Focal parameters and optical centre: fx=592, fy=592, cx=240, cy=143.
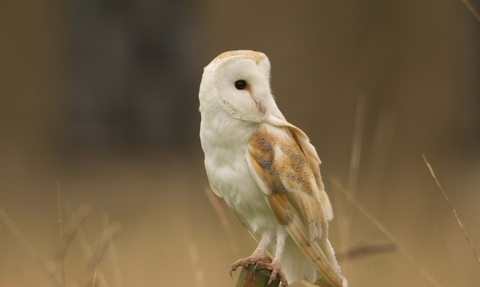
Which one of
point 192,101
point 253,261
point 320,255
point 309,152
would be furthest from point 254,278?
point 192,101

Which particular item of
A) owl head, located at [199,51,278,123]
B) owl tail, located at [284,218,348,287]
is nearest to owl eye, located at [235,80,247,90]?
owl head, located at [199,51,278,123]

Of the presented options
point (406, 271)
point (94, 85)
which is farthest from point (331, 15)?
point (406, 271)

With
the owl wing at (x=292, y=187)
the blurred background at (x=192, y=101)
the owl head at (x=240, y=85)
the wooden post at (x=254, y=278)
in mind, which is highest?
the owl head at (x=240, y=85)

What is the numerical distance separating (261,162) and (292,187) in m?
0.08

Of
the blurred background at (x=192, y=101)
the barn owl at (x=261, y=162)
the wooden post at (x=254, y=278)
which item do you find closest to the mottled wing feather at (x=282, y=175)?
the barn owl at (x=261, y=162)

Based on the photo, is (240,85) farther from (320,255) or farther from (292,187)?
(320,255)

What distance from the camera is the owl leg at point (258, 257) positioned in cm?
118

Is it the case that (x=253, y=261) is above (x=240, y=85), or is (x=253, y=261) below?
below

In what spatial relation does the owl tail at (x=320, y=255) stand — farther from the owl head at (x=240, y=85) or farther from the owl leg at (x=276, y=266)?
the owl head at (x=240, y=85)

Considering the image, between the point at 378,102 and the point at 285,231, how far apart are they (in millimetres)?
3434

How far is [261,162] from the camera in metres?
1.19

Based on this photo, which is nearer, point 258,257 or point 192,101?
point 258,257

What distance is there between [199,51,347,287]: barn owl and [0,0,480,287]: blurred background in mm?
1901

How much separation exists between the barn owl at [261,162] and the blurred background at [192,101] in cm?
190
